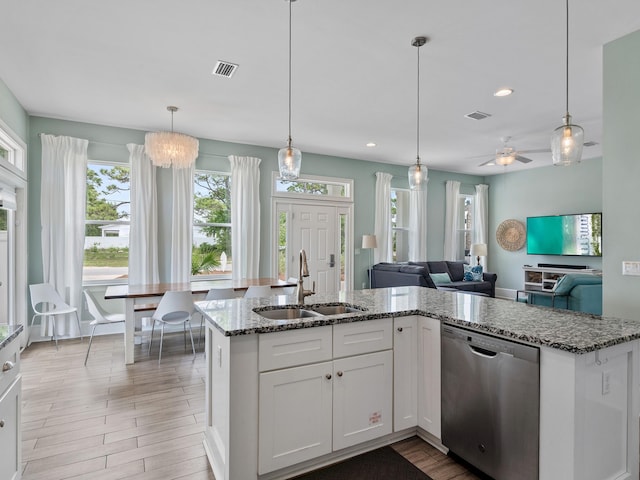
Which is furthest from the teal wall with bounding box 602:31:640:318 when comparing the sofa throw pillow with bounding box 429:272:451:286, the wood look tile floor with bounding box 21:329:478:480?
the sofa throw pillow with bounding box 429:272:451:286

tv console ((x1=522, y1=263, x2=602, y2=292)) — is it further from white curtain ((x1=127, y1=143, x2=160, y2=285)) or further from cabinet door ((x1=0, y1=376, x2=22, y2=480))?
cabinet door ((x1=0, y1=376, x2=22, y2=480))

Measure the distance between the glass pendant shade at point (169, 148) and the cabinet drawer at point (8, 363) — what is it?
9.63 feet

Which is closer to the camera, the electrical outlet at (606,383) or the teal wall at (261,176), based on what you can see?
the electrical outlet at (606,383)

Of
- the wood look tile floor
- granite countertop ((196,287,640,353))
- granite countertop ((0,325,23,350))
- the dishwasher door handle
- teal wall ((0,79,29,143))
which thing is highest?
teal wall ((0,79,29,143))

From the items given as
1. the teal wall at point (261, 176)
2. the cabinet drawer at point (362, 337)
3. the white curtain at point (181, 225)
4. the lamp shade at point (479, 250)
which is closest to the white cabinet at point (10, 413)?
the cabinet drawer at point (362, 337)

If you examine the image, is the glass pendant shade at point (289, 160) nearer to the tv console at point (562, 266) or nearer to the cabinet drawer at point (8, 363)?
the cabinet drawer at point (8, 363)

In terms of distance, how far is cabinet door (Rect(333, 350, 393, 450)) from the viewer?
2086mm

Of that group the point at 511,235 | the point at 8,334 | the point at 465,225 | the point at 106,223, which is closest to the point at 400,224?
the point at 465,225

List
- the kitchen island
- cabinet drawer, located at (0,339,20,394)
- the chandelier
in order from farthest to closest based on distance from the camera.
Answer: the chandelier < the kitchen island < cabinet drawer, located at (0,339,20,394)

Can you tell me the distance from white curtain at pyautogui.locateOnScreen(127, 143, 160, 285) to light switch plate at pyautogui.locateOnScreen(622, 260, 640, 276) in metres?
5.20

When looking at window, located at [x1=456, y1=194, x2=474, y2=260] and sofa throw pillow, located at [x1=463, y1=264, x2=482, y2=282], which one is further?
window, located at [x1=456, y1=194, x2=474, y2=260]

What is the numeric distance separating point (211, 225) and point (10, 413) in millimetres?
4329

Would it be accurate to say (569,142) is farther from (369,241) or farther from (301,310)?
(369,241)

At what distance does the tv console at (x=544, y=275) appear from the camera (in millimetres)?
6945
